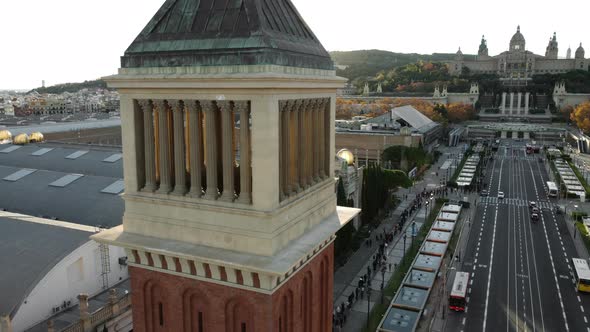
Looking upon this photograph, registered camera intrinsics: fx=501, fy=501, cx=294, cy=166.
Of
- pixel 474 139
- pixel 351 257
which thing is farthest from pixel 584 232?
pixel 474 139

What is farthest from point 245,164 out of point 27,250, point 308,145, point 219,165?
point 27,250

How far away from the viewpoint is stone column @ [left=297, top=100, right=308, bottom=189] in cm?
1510

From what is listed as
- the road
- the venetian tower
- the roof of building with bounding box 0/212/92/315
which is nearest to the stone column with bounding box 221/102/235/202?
the venetian tower

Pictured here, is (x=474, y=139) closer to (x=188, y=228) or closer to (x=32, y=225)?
(x=32, y=225)

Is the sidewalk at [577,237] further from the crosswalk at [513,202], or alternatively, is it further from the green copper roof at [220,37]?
the green copper roof at [220,37]

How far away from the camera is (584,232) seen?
61.8 m

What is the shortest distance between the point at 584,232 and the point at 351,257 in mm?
30385

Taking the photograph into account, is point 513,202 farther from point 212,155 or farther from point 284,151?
point 212,155

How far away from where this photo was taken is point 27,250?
30984 millimetres

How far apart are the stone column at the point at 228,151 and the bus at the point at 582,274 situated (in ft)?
143

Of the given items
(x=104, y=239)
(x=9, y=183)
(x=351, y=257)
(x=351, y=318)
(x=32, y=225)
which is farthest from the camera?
(x=351, y=257)

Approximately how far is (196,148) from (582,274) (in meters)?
45.1

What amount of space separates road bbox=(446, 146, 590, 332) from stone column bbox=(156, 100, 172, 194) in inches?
1265

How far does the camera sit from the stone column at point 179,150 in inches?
558
